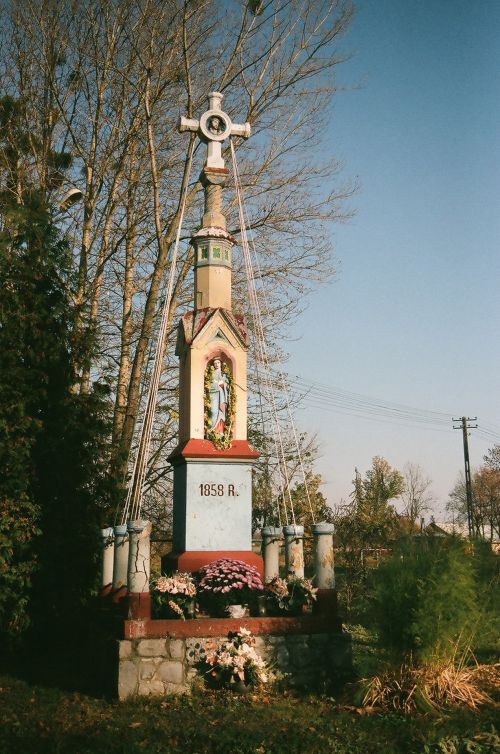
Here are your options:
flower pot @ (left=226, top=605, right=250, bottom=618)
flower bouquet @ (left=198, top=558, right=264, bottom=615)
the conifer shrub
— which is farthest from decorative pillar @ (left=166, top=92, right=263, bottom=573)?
the conifer shrub

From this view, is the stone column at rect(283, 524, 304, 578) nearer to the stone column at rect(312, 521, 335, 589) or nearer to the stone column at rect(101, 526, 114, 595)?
the stone column at rect(312, 521, 335, 589)

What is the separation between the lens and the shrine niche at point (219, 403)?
10.6 metres

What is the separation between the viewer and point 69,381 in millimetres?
11609

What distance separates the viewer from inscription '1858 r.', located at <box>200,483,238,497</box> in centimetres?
1031

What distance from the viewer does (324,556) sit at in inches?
341

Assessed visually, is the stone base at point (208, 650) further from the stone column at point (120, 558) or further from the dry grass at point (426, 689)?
the stone column at point (120, 558)

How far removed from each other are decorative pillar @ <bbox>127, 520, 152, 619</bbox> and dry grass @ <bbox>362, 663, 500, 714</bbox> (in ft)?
8.02

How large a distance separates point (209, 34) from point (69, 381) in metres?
9.11

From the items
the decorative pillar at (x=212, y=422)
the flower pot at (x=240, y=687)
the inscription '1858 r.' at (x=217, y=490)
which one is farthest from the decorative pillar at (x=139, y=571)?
the inscription '1858 r.' at (x=217, y=490)

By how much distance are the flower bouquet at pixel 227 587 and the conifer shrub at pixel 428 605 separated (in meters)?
1.65

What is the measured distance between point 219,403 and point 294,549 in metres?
2.29

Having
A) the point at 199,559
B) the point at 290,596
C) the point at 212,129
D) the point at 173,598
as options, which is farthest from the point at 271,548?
the point at 212,129

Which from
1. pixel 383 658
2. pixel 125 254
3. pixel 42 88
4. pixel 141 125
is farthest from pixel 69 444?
pixel 42 88

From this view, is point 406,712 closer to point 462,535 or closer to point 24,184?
point 462,535
